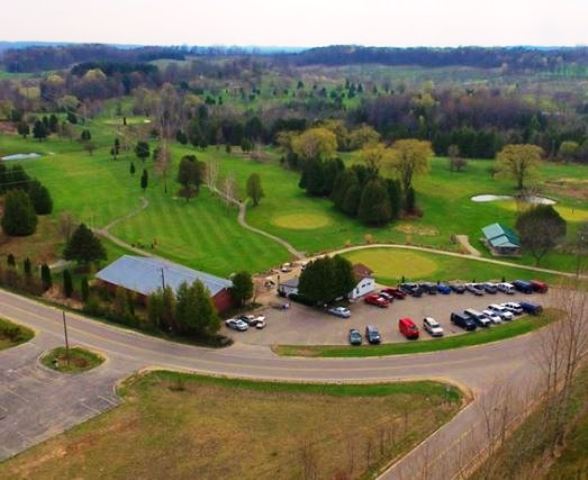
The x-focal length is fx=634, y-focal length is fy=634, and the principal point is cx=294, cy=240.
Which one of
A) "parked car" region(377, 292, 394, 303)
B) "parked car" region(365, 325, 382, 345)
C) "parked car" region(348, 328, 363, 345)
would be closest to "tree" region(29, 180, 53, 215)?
"parked car" region(377, 292, 394, 303)

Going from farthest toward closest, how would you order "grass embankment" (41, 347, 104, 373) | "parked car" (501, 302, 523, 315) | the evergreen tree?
the evergreen tree
"parked car" (501, 302, 523, 315)
"grass embankment" (41, 347, 104, 373)

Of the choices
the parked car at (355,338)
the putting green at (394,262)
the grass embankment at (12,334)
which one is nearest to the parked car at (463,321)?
the parked car at (355,338)

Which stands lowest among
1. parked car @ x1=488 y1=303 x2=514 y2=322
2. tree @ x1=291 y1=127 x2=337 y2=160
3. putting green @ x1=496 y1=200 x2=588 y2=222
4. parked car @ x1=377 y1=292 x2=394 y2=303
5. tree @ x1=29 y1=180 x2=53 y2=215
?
parked car @ x1=377 y1=292 x2=394 y2=303

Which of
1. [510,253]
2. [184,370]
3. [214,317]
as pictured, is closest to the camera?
[184,370]

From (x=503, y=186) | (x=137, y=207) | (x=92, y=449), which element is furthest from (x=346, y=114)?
(x=92, y=449)

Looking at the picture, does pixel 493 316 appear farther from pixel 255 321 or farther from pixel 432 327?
pixel 255 321

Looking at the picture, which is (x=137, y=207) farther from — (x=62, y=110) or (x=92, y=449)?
(x=62, y=110)

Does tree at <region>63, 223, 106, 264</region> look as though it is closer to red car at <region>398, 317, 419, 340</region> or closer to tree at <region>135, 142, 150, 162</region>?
red car at <region>398, 317, 419, 340</region>
